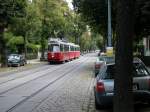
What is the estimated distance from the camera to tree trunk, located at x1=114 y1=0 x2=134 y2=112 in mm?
8633

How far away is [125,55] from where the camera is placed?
8664 mm

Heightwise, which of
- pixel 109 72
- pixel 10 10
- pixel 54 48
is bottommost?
pixel 109 72

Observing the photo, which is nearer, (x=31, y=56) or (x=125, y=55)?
(x=125, y=55)

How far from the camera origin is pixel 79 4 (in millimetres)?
48656

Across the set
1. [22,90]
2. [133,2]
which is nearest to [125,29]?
[133,2]

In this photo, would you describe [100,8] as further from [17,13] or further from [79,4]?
[17,13]

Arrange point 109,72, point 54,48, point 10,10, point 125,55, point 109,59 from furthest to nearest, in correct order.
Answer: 1. point 54,48
2. point 10,10
3. point 109,59
4. point 109,72
5. point 125,55

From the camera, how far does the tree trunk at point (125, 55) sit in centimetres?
863

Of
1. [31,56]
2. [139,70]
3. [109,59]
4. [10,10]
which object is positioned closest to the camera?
[139,70]

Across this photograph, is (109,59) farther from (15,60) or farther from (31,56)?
(31,56)

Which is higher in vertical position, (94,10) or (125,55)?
(94,10)

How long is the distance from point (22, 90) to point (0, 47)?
29439mm

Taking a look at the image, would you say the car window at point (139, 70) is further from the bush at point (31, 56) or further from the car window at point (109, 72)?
the bush at point (31, 56)

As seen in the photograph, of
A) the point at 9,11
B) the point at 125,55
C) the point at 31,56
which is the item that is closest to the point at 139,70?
the point at 125,55
